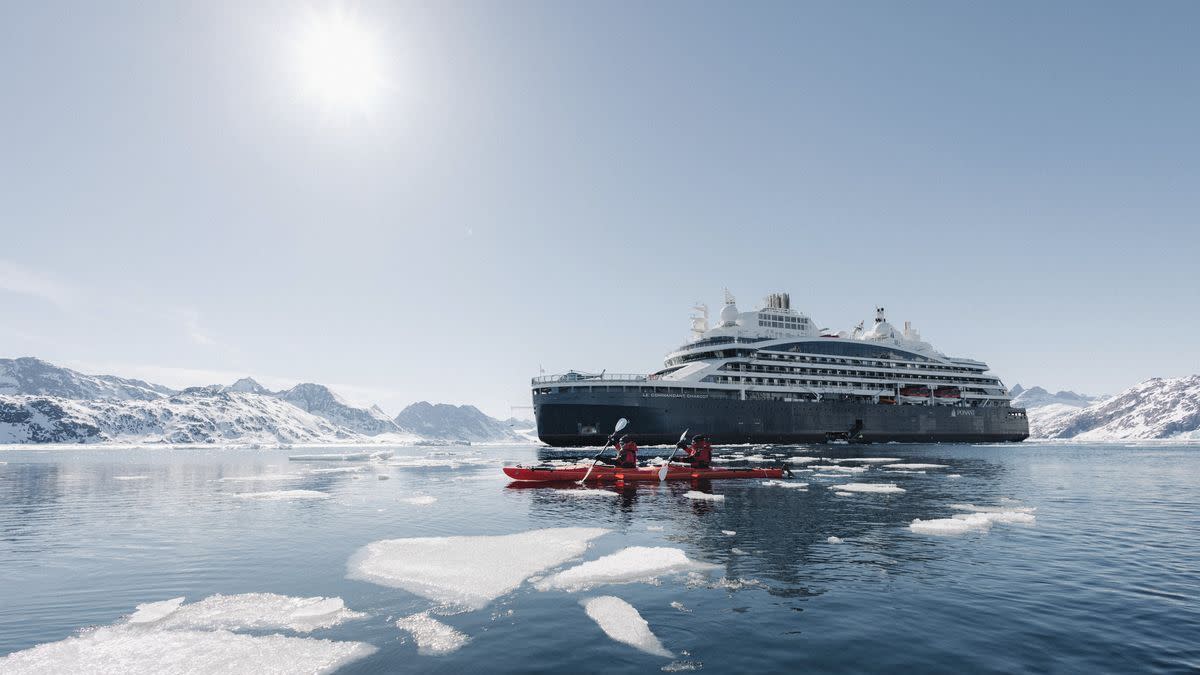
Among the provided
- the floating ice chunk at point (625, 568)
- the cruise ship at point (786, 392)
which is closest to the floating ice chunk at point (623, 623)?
the floating ice chunk at point (625, 568)

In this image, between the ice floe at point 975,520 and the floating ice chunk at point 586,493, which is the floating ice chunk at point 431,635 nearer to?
the ice floe at point 975,520

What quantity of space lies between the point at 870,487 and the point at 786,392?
4989 centimetres

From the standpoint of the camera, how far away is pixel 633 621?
9414mm

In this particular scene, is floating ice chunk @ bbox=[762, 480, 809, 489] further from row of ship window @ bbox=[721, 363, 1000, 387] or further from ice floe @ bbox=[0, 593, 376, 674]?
row of ship window @ bbox=[721, 363, 1000, 387]

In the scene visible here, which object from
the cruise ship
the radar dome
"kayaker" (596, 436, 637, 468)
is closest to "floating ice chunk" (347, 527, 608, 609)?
"kayaker" (596, 436, 637, 468)

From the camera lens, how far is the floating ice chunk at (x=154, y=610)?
9684mm

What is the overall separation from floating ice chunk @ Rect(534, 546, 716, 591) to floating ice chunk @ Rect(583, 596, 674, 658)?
3.91ft

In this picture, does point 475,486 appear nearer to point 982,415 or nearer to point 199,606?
point 199,606

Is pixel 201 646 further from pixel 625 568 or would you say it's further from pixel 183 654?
pixel 625 568

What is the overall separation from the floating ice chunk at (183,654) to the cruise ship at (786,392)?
5439 centimetres

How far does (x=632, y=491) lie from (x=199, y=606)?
66.6 feet

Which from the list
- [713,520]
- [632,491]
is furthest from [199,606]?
[632,491]

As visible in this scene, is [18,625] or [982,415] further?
[982,415]

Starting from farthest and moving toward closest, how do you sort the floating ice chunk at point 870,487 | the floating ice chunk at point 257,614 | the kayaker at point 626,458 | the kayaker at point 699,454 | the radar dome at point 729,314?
the radar dome at point 729,314 → the kayaker at point 699,454 → the kayaker at point 626,458 → the floating ice chunk at point 870,487 → the floating ice chunk at point 257,614
